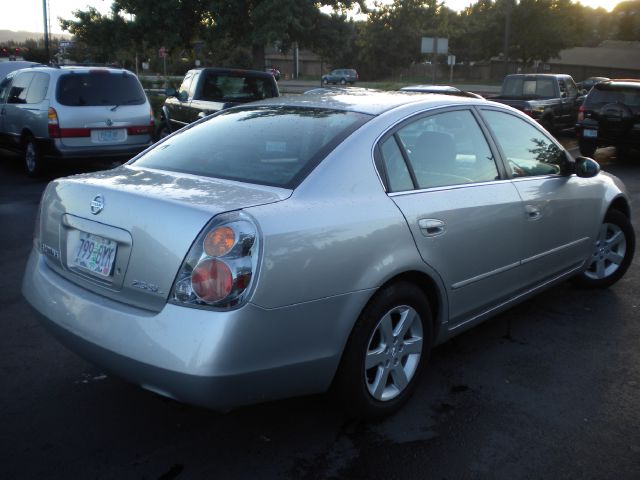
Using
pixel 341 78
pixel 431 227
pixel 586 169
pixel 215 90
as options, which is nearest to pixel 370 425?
pixel 431 227

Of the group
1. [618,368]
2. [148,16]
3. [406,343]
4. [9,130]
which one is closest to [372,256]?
[406,343]

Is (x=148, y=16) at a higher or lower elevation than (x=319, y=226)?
higher

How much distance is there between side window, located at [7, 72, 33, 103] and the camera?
10922 mm

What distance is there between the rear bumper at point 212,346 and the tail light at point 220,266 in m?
0.06

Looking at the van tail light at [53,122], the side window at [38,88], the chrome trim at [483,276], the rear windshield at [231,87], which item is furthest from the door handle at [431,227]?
the rear windshield at [231,87]

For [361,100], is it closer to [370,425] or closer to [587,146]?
[370,425]

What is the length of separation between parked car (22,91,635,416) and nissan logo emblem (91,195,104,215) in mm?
21

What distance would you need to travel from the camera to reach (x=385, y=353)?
3.34m

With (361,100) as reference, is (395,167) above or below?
below

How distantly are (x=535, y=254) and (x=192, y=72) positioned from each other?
9733 mm

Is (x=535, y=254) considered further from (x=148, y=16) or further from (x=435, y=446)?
(x=148, y=16)

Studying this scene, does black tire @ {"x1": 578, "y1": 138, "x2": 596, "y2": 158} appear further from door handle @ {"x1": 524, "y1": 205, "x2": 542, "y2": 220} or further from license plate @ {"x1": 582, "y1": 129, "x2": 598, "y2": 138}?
door handle @ {"x1": 524, "y1": 205, "x2": 542, "y2": 220}

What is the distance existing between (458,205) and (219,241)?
1511mm

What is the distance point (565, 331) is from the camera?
4688 millimetres
